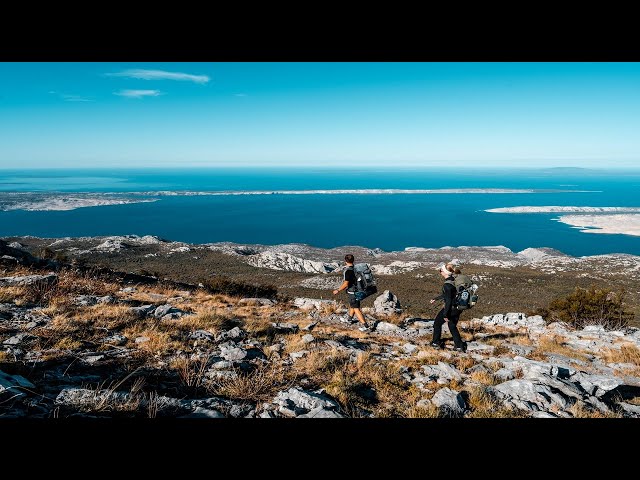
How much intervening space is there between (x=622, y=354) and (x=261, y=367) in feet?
28.3

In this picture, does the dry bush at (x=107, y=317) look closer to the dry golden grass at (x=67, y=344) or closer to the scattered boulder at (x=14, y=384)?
the dry golden grass at (x=67, y=344)

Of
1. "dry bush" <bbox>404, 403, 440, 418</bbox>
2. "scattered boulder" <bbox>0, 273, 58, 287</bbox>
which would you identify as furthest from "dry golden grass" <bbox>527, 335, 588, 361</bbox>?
"scattered boulder" <bbox>0, 273, 58, 287</bbox>

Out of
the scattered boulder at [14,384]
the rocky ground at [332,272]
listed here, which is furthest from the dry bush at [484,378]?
the rocky ground at [332,272]

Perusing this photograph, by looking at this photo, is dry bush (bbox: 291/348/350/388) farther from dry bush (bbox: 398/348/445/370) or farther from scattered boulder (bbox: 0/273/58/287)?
scattered boulder (bbox: 0/273/58/287)

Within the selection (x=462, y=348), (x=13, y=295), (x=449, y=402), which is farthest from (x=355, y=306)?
(x=13, y=295)

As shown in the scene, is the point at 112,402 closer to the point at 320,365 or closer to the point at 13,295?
the point at 320,365

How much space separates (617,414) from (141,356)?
6993 mm

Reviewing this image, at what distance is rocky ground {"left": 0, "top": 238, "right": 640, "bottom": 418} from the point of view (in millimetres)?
3975

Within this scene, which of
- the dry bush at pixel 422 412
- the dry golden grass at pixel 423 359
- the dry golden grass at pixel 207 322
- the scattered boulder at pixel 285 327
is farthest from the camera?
the scattered boulder at pixel 285 327

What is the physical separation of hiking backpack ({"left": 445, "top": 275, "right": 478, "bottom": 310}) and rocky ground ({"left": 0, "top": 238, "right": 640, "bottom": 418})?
1.08 meters

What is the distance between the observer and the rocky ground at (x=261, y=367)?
3.97 metres

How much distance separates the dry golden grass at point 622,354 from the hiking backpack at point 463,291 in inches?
141
